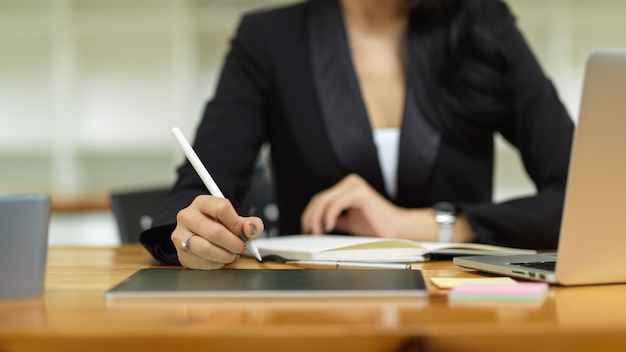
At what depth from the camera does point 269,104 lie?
155cm

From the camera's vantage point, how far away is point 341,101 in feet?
4.81

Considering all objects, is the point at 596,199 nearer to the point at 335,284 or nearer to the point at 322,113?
the point at 335,284

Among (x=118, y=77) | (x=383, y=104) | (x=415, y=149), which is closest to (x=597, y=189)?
(x=415, y=149)

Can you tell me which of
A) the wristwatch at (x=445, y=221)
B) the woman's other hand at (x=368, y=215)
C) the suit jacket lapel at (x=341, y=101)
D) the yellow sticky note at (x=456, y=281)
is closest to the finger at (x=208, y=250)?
the yellow sticky note at (x=456, y=281)

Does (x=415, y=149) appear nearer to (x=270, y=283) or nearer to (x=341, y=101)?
(x=341, y=101)

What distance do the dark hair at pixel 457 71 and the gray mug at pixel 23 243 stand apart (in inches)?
36.0

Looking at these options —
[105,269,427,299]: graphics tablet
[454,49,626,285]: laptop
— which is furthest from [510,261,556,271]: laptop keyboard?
[105,269,427,299]: graphics tablet

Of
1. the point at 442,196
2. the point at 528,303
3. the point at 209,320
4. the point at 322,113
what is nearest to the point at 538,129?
the point at 442,196

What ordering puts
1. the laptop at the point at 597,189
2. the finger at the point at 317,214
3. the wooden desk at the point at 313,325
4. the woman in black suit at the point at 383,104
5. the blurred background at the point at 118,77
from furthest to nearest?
the blurred background at the point at 118,77 → the woman in black suit at the point at 383,104 → the finger at the point at 317,214 → the laptop at the point at 597,189 → the wooden desk at the point at 313,325

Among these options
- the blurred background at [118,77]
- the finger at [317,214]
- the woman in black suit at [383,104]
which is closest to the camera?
the finger at [317,214]

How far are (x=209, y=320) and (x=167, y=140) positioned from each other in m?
3.53

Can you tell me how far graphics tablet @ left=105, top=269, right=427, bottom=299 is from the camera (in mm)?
653

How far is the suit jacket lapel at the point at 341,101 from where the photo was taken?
1.44 m

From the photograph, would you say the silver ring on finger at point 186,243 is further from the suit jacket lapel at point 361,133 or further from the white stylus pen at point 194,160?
the suit jacket lapel at point 361,133
